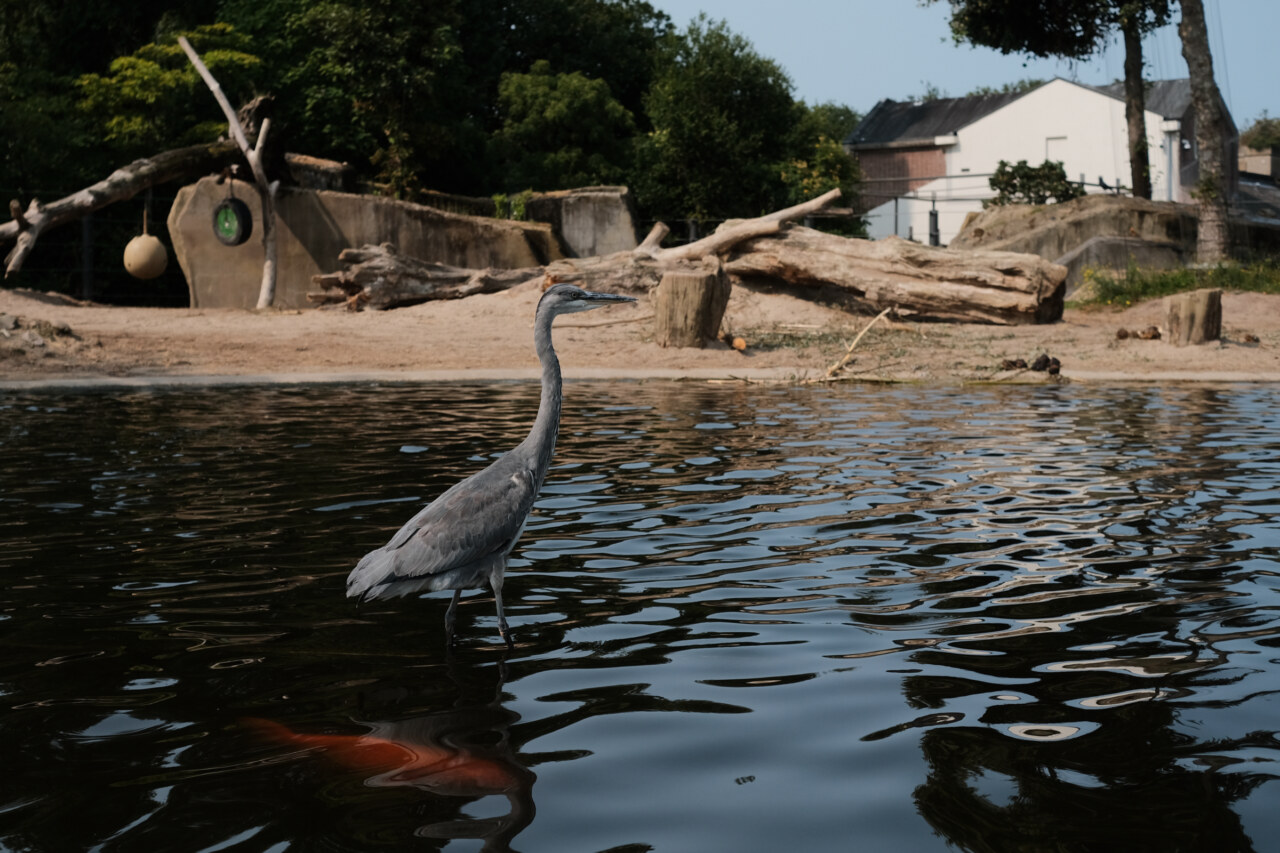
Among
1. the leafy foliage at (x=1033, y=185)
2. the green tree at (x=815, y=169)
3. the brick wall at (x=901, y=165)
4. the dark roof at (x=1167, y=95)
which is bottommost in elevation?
the leafy foliage at (x=1033, y=185)

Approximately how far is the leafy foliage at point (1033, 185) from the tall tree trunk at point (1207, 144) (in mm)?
7108

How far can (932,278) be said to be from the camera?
20453mm

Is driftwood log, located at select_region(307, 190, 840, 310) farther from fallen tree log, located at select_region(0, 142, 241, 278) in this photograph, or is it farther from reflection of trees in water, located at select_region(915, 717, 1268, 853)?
reflection of trees in water, located at select_region(915, 717, 1268, 853)

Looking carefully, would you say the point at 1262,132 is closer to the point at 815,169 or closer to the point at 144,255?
the point at 815,169

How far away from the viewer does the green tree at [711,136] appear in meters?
36.8

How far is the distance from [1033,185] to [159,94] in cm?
2251

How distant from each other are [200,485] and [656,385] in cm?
811

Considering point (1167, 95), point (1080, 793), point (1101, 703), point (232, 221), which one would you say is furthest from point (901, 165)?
point (1080, 793)

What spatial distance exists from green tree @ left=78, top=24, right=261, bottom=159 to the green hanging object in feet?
14.2

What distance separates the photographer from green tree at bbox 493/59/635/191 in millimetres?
36719

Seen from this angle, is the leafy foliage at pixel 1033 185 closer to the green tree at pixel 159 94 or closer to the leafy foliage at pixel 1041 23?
the leafy foliage at pixel 1041 23

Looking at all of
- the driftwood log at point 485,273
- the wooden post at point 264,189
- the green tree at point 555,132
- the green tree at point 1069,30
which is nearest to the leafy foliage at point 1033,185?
the green tree at point 1069,30

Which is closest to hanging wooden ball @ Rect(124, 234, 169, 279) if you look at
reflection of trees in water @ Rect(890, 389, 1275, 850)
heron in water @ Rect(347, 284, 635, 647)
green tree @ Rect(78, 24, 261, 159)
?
green tree @ Rect(78, 24, 261, 159)

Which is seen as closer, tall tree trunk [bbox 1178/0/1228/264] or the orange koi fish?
the orange koi fish
